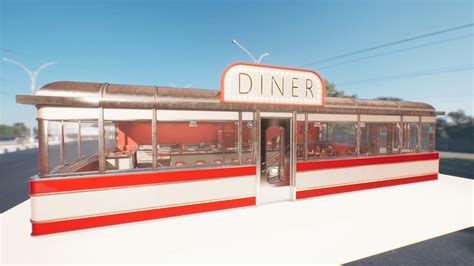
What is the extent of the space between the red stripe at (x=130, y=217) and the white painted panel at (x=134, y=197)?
12 cm

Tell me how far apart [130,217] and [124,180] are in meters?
0.91

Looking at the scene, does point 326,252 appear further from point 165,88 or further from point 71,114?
point 71,114

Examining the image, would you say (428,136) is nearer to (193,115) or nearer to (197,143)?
(193,115)

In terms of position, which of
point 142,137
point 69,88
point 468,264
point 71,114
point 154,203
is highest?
point 69,88

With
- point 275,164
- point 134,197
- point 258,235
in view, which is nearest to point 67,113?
point 134,197

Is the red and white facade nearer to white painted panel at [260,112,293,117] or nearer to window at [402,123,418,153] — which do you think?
white painted panel at [260,112,293,117]

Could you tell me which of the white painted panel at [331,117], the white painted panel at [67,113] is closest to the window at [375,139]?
the white painted panel at [331,117]

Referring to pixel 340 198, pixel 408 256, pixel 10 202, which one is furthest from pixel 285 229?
pixel 10 202

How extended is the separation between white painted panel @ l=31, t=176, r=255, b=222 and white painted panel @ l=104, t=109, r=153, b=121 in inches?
65.3

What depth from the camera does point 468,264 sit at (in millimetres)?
3479

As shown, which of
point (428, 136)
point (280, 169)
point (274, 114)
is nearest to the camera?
point (274, 114)

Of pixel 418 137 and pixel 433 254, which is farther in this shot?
pixel 418 137

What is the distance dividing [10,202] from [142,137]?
5786mm

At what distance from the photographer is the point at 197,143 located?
41.9ft
